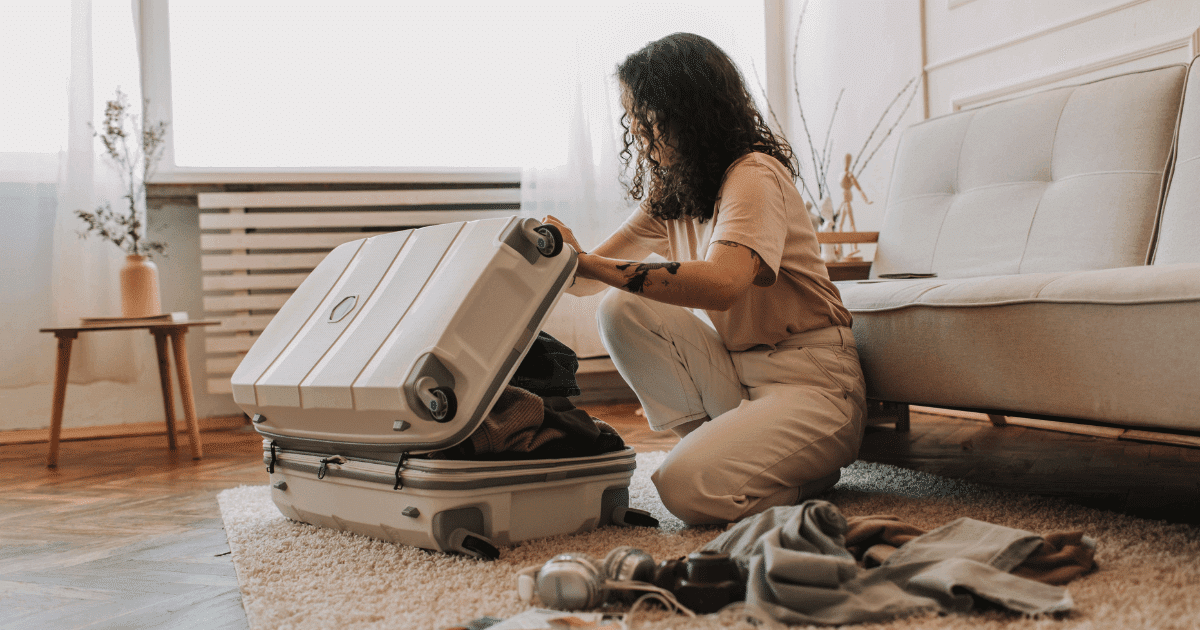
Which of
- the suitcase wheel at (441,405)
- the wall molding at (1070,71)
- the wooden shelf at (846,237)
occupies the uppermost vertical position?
the wall molding at (1070,71)

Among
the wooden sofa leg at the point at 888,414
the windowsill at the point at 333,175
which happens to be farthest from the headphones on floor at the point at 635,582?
the windowsill at the point at 333,175

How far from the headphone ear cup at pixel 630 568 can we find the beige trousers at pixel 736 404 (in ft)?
1.00

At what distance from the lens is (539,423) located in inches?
47.0

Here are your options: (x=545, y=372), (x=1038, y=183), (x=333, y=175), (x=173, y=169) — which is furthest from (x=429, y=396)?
(x=173, y=169)

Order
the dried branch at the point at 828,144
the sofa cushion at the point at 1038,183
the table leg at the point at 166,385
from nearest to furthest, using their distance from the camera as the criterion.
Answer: the sofa cushion at the point at 1038,183
the table leg at the point at 166,385
the dried branch at the point at 828,144

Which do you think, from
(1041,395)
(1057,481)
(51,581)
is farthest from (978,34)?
(51,581)

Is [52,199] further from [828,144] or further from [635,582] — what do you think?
[828,144]

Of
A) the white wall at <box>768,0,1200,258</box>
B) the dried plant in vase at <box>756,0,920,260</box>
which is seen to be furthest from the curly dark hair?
the white wall at <box>768,0,1200,258</box>

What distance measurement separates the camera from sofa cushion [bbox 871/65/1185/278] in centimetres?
163

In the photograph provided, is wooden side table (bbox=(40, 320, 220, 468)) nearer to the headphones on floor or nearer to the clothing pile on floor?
the clothing pile on floor

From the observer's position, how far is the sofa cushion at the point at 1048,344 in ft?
3.30

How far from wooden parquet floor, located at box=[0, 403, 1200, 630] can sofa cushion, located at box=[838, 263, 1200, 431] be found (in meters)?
0.26

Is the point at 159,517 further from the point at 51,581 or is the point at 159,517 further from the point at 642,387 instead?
the point at 642,387

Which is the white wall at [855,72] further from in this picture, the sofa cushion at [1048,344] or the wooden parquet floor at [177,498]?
the sofa cushion at [1048,344]
